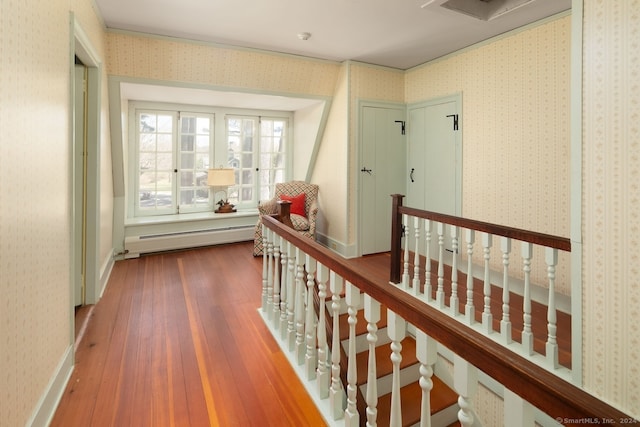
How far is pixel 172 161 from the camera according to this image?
5.14 m

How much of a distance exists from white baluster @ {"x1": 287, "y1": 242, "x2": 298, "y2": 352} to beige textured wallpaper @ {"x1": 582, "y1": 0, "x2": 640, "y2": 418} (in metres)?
1.65

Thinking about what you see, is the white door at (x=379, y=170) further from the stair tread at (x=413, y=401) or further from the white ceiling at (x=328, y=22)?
the stair tread at (x=413, y=401)

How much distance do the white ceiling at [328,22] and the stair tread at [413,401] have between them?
9.87 feet

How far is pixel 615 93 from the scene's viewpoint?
1.65m

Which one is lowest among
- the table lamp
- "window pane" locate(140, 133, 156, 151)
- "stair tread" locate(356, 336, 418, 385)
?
"stair tread" locate(356, 336, 418, 385)

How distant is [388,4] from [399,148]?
2.14m

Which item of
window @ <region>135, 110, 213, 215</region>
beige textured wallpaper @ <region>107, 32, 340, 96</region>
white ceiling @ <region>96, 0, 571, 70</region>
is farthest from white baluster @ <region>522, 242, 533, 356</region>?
window @ <region>135, 110, 213, 215</region>

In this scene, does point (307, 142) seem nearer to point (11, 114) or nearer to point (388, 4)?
point (388, 4)

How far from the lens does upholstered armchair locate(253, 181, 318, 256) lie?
4.56m

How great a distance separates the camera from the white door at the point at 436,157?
4.04 meters

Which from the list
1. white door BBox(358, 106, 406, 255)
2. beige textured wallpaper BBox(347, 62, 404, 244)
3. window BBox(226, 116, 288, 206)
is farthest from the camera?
window BBox(226, 116, 288, 206)

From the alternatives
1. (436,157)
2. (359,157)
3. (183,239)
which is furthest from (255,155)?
(436,157)

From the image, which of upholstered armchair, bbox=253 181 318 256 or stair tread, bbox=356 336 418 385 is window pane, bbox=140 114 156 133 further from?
stair tread, bbox=356 336 418 385

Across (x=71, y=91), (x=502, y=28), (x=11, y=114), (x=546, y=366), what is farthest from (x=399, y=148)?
(x=11, y=114)
